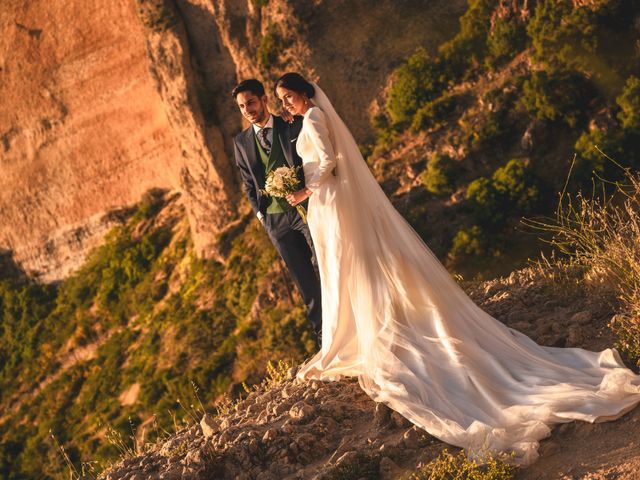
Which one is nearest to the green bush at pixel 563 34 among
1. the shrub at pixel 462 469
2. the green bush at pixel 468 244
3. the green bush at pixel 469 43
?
the green bush at pixel 469 43

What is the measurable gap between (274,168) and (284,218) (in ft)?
1.39

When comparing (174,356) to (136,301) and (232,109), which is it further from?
(232,109)

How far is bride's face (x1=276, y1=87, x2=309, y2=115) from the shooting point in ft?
20.8

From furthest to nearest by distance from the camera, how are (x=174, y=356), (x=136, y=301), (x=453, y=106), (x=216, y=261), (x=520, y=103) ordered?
(x=136, y=301) < (x=216, y=261) < (x=174, y=356) < (x=453, y=106) < (x=520, y=103)

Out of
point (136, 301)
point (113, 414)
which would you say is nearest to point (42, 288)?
point (136, 301)

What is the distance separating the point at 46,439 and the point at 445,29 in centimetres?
1576

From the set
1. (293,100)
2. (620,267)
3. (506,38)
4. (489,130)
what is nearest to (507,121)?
(489,130)

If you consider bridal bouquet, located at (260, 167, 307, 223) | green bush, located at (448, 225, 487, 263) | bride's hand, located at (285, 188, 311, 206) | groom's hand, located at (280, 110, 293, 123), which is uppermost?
groom's hand, located at (280, 110, 293, 123)

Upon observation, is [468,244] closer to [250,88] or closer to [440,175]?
[440,175]

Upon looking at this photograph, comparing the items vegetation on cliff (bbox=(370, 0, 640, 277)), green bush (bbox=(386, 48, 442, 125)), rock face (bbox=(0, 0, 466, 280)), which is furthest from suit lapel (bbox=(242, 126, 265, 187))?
rock face (bbox=(0, 0, 466, 280))

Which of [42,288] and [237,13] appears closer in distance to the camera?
[237,13]

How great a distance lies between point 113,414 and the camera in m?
22.8

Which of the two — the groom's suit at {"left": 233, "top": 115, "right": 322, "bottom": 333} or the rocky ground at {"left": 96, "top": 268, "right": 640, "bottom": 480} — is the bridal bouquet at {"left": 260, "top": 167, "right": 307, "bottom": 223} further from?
the rocky ground at {"left": 96, "top": 268, "right": 640, "bottom": 480}

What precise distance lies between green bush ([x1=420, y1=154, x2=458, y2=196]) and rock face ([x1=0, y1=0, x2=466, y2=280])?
2969mm
